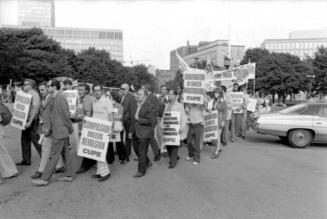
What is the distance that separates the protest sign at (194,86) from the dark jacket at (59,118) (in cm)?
315

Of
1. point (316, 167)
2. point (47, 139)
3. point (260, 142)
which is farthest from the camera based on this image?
point (260, 142)

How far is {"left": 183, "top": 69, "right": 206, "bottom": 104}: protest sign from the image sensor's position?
23.5 ft

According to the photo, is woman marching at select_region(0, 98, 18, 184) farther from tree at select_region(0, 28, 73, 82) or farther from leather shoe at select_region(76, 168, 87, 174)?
tree at select_region(0, 28, 73, 82)

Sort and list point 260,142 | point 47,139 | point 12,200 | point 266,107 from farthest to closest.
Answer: point 266,107
point 260,142
point 47,139
point 12,200

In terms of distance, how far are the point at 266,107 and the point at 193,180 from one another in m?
9.12

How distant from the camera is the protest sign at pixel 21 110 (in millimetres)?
6148

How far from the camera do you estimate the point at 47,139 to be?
5.36 meters

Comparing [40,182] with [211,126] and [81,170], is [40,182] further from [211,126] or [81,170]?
[211,126]

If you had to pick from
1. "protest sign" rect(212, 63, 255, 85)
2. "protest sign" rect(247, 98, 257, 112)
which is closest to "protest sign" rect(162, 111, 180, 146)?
"protest sign" rect(247, 98, 257, 112)

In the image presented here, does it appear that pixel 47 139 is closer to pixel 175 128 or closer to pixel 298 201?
pixel 175 128

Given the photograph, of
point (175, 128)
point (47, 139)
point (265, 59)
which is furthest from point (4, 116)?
point (265, 59)

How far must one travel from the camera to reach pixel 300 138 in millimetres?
9062

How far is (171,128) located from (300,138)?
4.75 meters

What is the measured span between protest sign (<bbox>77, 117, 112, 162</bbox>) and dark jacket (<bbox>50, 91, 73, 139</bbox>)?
0.42 meters
